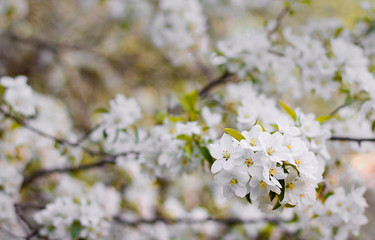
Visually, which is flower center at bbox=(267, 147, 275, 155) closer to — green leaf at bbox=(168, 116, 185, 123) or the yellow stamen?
the yellow stamen

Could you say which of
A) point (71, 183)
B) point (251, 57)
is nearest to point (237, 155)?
point (251, 57)

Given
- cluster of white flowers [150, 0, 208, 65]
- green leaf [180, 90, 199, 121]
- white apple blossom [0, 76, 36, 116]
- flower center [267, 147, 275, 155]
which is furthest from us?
cluster of white flowers [150, 0, 208, 65]

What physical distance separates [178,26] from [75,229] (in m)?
1.79

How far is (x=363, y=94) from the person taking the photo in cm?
189

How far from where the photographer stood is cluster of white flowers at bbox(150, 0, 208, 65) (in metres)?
2.88

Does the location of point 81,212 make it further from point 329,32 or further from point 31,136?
point 329,32

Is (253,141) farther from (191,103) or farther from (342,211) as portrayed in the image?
(342,211)

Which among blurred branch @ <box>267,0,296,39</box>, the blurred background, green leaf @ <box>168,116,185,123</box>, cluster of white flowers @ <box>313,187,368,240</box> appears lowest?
cluster of white flowers @ <box>313,187,368,240</box>

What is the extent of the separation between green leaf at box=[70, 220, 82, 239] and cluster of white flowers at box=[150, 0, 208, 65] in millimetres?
1667

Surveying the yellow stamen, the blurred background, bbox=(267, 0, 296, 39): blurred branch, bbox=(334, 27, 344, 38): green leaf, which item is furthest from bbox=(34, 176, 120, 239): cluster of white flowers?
the blurred background

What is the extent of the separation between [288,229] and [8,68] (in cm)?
374

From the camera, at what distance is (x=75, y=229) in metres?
1.93

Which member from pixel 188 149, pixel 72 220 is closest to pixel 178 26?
pixel 188 149

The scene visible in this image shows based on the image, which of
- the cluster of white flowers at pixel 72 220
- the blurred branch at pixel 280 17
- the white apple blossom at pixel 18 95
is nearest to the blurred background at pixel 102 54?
the blurred branch at pixel 280 17
